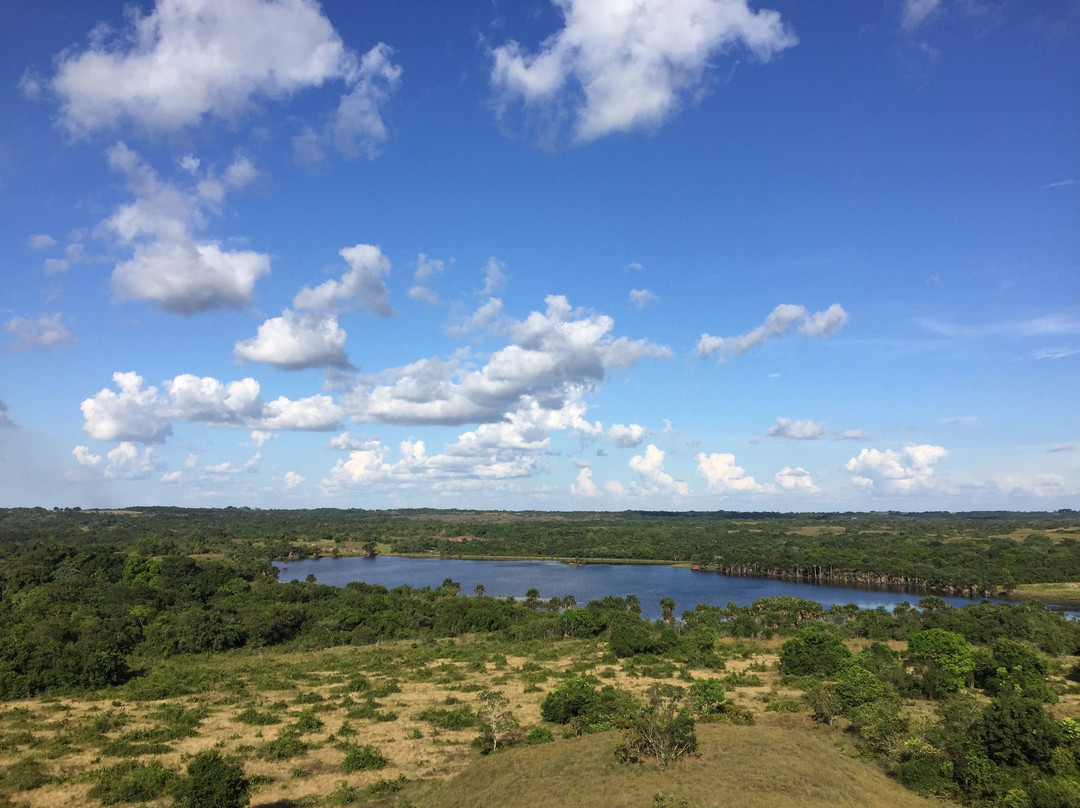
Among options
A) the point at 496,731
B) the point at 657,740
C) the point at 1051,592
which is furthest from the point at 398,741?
the point at 1051,592

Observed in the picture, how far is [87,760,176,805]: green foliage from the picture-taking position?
26.9m

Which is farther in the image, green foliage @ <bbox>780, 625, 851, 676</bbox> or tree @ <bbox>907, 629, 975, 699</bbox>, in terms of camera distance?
green foliage @ <bbox>780, 625, 851, 676</bbox>

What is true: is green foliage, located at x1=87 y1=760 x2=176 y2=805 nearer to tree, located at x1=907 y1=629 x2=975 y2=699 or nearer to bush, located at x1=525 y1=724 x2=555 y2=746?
bush, located at x1=525 y1=724 x2=555 y2=746

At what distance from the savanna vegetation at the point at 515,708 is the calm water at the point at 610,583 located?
4653cm

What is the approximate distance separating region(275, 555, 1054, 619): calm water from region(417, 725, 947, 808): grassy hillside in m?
74.0

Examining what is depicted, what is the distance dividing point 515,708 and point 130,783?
22295 millimetres

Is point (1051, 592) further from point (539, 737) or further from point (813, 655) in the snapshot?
point (539, 737)

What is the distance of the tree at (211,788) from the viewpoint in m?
23.8

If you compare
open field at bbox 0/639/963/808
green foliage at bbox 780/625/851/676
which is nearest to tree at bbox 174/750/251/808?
open field at bbox 0/639/963/808

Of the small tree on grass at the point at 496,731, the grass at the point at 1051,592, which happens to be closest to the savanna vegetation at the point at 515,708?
the small tree on grass at the point at 496,731

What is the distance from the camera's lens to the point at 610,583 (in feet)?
512

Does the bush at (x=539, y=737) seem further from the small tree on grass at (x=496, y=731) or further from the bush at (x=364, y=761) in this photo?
the bush at (x=364, y=761)

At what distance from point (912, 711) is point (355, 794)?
37.0 metres

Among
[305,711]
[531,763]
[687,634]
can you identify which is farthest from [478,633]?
[531,763]
